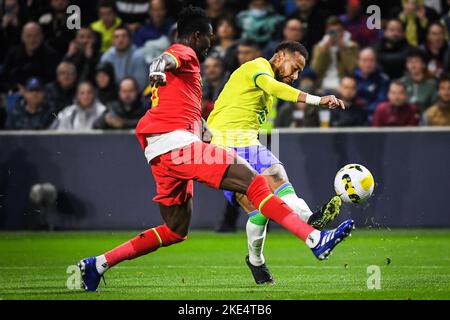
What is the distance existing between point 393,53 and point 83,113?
197 inches

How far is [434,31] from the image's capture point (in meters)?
16.2

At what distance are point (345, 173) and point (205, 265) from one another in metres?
2.25

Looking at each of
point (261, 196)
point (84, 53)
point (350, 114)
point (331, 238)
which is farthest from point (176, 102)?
point (84, 53)

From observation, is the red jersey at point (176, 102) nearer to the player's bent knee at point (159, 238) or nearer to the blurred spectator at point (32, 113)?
the player's bent knee at point (159, 238)

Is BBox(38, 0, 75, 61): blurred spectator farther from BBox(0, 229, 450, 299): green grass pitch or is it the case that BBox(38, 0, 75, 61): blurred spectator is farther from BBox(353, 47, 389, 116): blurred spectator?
BBox(353, 47, 389, 116): blurred spectator

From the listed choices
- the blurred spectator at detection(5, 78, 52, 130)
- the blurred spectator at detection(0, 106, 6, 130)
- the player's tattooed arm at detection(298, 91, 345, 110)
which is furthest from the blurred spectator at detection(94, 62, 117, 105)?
the player's tattooed arm at detection(298, 91, 345, 110)

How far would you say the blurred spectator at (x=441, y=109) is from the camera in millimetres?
15242

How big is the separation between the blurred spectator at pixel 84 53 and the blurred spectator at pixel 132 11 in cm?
73

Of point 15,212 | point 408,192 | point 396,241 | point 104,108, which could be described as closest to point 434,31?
point 408,192

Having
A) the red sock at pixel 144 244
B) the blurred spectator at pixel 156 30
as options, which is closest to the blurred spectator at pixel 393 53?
the blurred spectator at pixel 156 30

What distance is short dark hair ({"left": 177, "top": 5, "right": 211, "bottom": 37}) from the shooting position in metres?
8.22

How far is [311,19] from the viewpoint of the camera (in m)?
16.7

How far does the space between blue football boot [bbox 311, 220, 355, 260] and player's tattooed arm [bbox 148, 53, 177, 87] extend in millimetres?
1646

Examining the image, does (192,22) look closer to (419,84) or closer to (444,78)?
(444,78)
